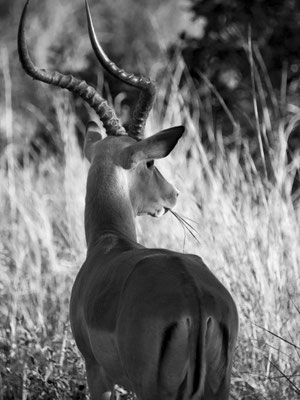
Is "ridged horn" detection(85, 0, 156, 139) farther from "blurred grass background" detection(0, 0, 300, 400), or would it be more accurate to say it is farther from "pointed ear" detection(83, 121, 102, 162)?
"blurred grass background" detection(0, 0, 300, 400)

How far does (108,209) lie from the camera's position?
4.86 metres

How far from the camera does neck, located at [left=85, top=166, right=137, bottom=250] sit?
4.82 metres

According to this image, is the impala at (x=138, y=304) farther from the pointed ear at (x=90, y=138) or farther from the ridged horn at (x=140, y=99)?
the pointed ear at (x=90, y=138)

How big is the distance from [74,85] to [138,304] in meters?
1.76

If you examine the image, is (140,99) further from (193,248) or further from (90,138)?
(193,248)

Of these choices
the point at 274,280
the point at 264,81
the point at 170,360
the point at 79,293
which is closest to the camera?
the point at 170,360

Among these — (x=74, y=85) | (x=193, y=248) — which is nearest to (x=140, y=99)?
(x=74, y=85)

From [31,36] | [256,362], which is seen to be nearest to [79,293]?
[256,362]

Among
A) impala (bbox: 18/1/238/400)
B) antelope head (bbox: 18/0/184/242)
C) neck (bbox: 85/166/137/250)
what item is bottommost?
impala (bbox: 18/1/238/400)

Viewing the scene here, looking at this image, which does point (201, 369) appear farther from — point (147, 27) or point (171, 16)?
point (171, 16)

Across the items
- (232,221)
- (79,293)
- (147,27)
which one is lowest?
(79,293)

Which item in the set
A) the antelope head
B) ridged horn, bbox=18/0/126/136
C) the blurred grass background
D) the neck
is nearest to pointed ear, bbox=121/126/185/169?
the antelope head

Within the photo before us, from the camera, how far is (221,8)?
886 cm

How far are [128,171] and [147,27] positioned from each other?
14220mm
